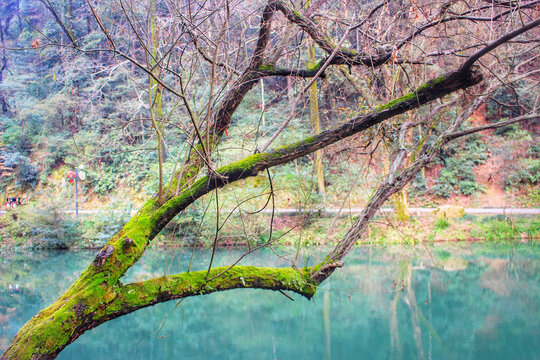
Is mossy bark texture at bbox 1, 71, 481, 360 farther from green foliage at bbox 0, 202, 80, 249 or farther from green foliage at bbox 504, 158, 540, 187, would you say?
green foliage at bbox 504, 158, 540, 187

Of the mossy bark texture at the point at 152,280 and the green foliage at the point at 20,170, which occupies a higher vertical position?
the green foliage at the point at 20,170

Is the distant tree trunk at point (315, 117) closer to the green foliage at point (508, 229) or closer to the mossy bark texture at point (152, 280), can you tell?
the mossy bark texture at point (152, 280)

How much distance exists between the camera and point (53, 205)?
37.4 ft

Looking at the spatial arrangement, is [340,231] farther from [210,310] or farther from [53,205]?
[53,205]

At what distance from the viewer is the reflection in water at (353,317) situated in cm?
536

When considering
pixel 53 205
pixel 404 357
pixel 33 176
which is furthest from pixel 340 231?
pixel 33 176

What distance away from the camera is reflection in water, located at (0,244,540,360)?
536 centimetres

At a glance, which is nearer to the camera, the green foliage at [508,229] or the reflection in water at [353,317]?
the reflection in water at [353,317]

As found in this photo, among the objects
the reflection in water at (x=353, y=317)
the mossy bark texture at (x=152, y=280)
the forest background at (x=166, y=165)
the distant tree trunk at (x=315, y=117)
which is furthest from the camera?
the forest background at (x=166, y=165)

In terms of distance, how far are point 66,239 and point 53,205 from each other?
3.39ft

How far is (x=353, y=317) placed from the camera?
642cm

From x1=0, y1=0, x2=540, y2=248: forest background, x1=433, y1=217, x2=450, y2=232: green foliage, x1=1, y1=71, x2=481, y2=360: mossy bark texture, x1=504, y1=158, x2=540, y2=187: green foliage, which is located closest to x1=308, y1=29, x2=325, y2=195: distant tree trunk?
x1=0, y1=0, x2=540, y2=248: forest background

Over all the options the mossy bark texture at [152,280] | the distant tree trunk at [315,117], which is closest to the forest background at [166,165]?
the distant tree trunk at [315,117]

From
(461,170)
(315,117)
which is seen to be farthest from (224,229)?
(461,170)
